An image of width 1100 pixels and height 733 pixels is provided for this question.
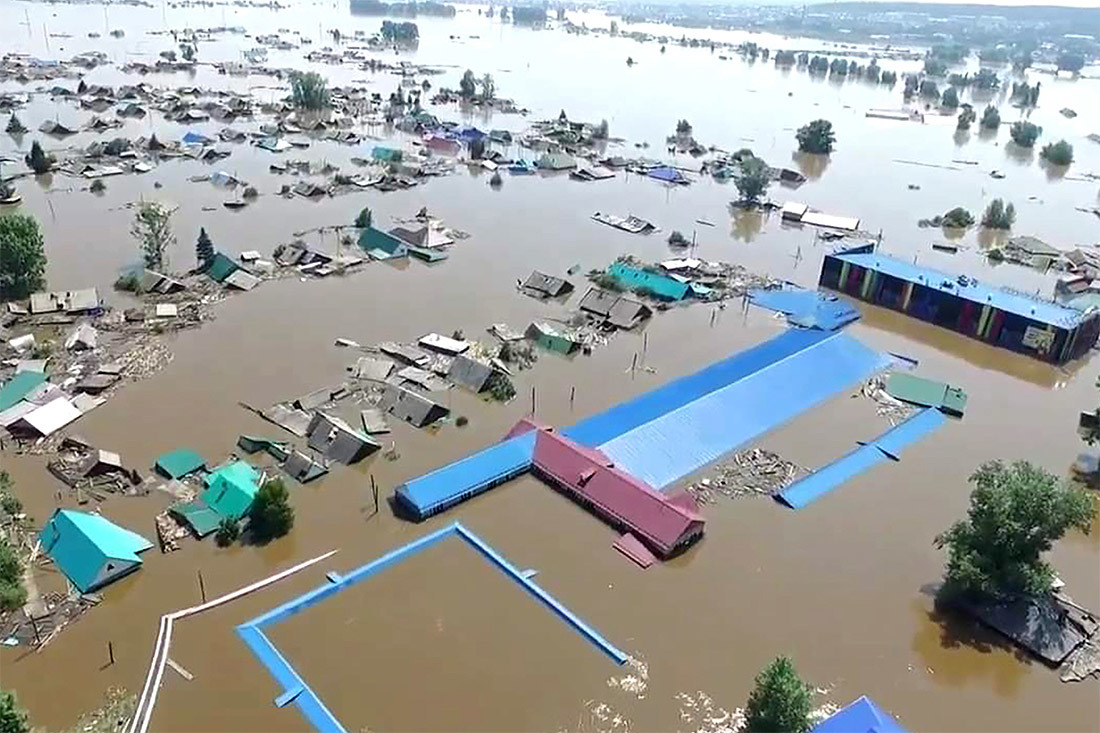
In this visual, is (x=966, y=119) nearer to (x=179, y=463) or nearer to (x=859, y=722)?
(x=859, y=722)

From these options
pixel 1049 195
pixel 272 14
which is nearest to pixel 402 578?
pixel 1049 195

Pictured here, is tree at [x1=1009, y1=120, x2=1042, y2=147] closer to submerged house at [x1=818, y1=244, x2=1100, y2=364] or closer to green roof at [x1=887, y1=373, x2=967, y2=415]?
submerged house at [x1=818, y1=244, x2=1100, y2=364]

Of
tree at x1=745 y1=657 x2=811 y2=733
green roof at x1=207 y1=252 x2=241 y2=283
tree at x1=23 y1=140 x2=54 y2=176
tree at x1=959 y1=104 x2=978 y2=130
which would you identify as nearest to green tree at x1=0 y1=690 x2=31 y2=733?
tree at x1=745 y1=657 x2=811 y2=733

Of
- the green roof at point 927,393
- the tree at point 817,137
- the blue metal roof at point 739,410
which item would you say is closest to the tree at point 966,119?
the tree at point 817,137

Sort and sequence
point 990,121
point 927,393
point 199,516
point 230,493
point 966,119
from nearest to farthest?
1. point 199,516
2. point 230,493
3. point 927,393
4. point 966,119
5. point 990,121

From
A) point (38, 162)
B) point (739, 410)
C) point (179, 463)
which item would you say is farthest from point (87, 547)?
point (38, 162)

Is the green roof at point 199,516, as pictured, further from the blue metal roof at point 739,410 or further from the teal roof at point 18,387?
the blue metal roof at point 739,410
